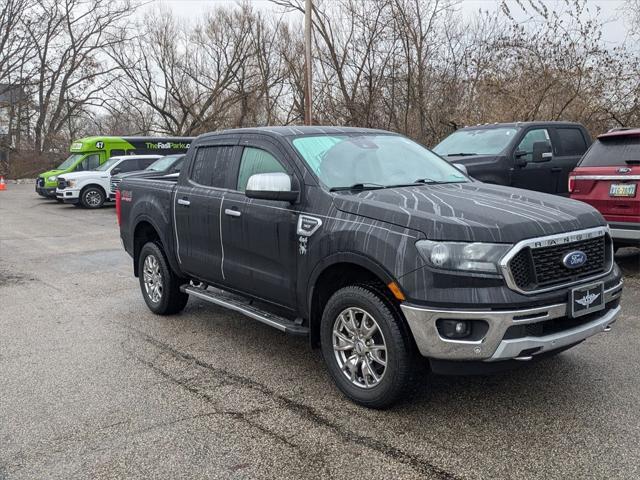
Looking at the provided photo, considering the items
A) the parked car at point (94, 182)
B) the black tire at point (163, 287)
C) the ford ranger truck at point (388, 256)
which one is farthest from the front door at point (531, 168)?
the parked car at point (94, 182)

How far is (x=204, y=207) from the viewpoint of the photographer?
5.18 meters

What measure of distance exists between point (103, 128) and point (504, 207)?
4699 centimetres

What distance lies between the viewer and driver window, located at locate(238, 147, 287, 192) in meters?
4.60

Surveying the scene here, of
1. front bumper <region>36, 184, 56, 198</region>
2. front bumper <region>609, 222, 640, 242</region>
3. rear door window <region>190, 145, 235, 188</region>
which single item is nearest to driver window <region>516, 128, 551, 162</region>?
front bumper <region>609, 222, 640, 242</region>

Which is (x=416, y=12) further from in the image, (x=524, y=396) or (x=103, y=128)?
(x=103, y=128)

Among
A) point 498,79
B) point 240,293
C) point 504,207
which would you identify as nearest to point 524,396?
point 504,207

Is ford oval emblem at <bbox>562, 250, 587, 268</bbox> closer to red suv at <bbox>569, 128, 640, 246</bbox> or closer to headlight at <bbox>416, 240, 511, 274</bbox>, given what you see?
headlight at <bbox>416, 240, 511, 274</bbox>

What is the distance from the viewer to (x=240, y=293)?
4.96 meters

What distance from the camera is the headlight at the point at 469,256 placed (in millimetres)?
3277

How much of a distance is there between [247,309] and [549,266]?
7.88 ft

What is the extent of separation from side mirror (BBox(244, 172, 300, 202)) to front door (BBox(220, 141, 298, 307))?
13 centimetres

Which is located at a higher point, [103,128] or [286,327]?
[103,128]

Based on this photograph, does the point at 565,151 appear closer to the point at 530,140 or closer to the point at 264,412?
the point at 530,140

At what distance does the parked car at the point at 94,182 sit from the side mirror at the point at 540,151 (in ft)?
47.8
